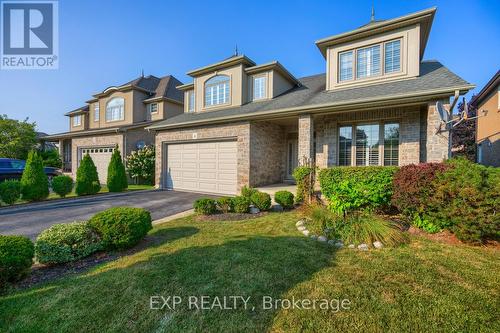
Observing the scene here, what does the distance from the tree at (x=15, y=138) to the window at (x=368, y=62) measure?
1129 inches

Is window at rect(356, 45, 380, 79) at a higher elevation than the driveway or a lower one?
higher

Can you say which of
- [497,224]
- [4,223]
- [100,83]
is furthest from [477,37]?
[100,83]

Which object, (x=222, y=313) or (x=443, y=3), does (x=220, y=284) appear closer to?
(x=222, y=313)

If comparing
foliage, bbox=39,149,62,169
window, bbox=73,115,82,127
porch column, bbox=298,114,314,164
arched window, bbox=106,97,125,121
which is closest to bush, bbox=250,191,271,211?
porch column, bbox=298,114,314,164

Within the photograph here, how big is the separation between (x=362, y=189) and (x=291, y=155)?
5.94 m

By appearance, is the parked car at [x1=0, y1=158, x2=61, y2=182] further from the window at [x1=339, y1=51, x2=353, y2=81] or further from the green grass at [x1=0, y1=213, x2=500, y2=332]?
the window at [x1=339, y1=51, x2=353, y2=81]

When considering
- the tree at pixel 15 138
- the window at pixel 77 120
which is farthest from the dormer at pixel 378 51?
the tree at pixel 15 138

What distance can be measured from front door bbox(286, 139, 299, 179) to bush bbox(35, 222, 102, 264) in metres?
8.97

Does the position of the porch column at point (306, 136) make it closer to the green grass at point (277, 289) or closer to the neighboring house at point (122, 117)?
the green grass at point (277, 289)

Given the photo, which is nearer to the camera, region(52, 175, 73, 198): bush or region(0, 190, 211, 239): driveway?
region(0, 190, 211, 239): driveway

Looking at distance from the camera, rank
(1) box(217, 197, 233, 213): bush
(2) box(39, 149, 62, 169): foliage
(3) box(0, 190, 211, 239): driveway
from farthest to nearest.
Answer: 1. (2) box(39, 149, 62, 169): foliage
2. (1) box(217, 197, 233, 213): bush
3. (3) box(0, 190, 211, 239): driveway

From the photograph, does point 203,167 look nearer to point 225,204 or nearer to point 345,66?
point 225,204

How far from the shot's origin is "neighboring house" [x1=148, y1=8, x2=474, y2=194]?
299 inches

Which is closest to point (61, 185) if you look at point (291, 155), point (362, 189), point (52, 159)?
point (291, 155)
